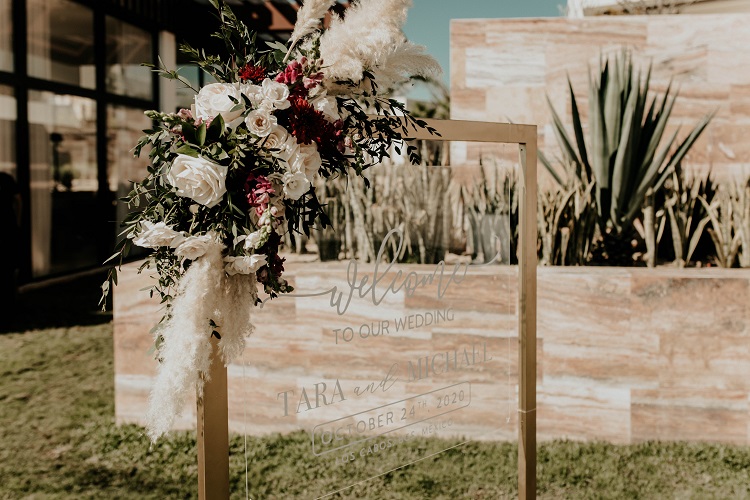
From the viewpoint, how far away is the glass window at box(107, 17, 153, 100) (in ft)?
29.2

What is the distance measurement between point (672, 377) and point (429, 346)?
165 centimetres

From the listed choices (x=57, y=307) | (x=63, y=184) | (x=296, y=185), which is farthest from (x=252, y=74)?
(x=63, y=184)

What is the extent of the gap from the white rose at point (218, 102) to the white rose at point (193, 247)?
0.86ft

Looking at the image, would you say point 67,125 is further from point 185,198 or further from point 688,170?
point 185,198

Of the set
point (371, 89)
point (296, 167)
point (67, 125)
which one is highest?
point (67, 125)

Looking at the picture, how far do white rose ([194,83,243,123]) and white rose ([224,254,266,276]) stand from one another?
0.97 feet

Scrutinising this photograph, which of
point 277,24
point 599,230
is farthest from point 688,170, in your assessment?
point 277,24

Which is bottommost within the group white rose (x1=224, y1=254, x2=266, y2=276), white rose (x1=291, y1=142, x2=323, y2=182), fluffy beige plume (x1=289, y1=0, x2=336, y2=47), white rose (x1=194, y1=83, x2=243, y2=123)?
white rose (x1=224, y1=254, x2=266, y2=276)

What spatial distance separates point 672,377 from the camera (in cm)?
338

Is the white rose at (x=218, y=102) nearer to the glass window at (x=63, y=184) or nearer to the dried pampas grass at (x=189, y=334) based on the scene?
the dried pampas grass at (x=189, y=334)

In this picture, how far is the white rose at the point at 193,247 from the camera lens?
1.39 metres

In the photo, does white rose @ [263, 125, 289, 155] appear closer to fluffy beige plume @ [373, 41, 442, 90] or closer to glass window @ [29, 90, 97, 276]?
fluffy beige plume @ [373, 41, 442, 90]

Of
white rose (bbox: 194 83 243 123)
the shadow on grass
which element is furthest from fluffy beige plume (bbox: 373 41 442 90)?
the shadow on grass

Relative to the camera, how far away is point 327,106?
1627 mm
